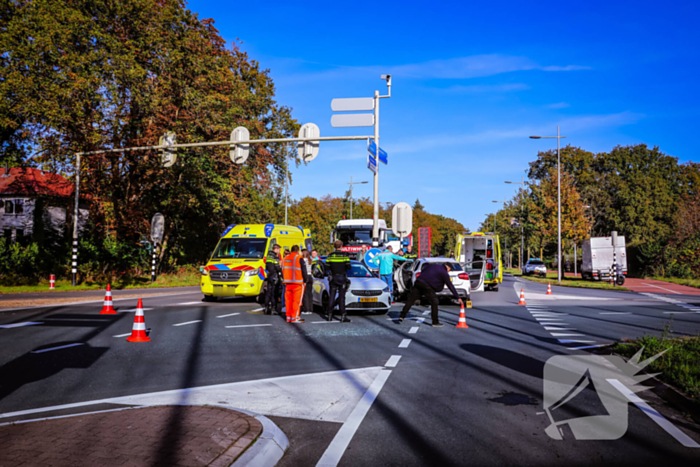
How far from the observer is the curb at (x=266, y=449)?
3.91 meters

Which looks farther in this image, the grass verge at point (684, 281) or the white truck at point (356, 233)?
the grass verge at point (684, 281)

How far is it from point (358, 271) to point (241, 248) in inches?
167

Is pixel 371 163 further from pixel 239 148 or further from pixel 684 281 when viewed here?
pixel 684 281

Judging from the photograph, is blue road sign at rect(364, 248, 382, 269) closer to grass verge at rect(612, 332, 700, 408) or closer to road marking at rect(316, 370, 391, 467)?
grass verge at rect(612, 332, 700, 408)

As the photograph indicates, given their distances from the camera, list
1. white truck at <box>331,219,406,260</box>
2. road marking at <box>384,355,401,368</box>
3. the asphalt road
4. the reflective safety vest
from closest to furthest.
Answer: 1. the asphalt road
2. road marking at <box>384,355,401,368</box>
3. the reflective safety vest
4. white truck at <box>331,219,406,260</box>

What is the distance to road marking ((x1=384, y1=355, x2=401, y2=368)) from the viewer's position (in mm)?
7902

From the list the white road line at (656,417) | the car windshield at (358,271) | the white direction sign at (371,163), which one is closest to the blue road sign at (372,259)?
the car windshield at (358,271)

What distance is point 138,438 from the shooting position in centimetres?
429

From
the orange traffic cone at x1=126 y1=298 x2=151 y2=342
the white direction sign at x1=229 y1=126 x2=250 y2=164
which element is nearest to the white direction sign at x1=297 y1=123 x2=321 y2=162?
the white direction sign at x1=229 y1=126 x2=250 y2=164

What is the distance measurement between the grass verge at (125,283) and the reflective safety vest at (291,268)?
39.6ft

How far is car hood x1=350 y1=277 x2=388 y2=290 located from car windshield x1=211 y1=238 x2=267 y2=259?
4.01 m

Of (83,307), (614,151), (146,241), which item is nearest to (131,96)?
(146,241)

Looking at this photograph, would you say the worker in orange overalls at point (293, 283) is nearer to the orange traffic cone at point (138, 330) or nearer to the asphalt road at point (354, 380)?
the asphalt road at point (354, 380)

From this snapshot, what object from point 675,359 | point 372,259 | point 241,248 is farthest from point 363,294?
point 675,359
